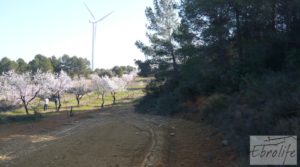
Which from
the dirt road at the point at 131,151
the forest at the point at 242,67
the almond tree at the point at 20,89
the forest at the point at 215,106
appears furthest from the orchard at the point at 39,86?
the dirt road at the point at 131,151

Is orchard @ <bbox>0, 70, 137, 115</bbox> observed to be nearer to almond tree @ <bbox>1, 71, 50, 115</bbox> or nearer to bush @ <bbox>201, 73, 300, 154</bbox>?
almond tree @ <bbox>1, 71, 50, 115</bbox>

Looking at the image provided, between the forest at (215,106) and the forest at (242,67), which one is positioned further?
the forest at (215,106)

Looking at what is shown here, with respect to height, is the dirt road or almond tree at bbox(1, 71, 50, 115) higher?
almond tree at bbox(1, 71, 50, 115)

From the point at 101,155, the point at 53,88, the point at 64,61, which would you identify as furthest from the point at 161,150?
the point at 64,61

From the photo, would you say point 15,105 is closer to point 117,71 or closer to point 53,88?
point 53,88

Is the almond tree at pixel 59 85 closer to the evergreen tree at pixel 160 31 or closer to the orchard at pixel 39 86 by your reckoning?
the orchard at pixel 39 86

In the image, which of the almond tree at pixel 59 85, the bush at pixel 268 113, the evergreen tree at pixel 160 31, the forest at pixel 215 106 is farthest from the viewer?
the almond tree at pixel 59 85

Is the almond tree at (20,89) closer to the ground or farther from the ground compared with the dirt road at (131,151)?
farther from the ground

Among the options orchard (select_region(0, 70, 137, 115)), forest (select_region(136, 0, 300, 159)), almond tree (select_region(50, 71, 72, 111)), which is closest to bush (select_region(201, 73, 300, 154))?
forest (select_region(136, 0, 300, 159))

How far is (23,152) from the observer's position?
53.1 feet

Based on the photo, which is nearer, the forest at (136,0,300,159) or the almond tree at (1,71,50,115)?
the forest at (136,0,300,159)

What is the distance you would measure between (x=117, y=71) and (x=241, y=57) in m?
97.7

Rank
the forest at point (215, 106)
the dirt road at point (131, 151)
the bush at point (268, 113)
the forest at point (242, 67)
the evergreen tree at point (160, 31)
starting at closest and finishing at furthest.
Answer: the bush at point (268, 113)
the forest at point (242, 67)
the forest at point (215, 106)
the dirt road at point (131, 151)
the evergreen tree at point (160, 31)

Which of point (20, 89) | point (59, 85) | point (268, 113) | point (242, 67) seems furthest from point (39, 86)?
point (268, 113)
